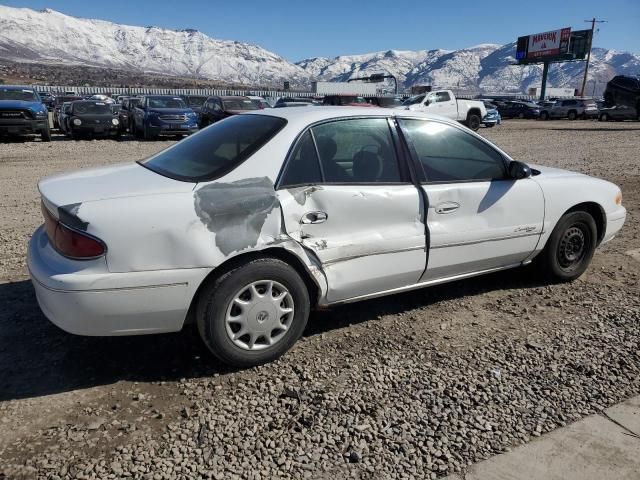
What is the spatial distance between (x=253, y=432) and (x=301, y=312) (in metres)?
0.83

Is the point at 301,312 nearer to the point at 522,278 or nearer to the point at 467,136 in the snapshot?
the point at 467,136

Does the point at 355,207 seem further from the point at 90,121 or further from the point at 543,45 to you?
the point at 543,45

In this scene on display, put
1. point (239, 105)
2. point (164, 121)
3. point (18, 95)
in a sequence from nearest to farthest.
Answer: point (18, 95), point (164, 121), point (239, 105)

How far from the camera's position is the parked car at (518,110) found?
39.4m

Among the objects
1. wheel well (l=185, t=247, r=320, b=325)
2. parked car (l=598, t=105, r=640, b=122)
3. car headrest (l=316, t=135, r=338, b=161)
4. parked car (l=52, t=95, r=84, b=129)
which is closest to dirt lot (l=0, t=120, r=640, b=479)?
wheel well (l=185, t=247, r=320, b=325)

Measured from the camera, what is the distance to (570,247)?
4.56 metres

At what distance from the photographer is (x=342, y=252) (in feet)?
10.9

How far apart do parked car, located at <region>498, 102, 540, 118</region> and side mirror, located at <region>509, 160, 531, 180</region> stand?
39054 mm

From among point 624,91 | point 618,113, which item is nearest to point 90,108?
point 624,91

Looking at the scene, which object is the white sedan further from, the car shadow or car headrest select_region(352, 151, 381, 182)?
the car shadow

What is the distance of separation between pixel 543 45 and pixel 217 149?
70.9 metres

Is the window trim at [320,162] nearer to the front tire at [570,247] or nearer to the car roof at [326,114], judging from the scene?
the car roof at [326,114]

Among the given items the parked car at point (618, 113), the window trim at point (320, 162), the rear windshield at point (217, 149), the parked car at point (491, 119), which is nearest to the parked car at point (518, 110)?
the parked car at point (618, 113)

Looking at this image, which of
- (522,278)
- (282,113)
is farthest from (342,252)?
(522,278)
